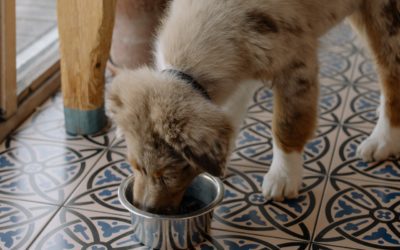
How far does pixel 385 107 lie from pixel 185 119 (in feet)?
3.29

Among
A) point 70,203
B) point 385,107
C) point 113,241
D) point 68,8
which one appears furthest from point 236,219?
point 68,8

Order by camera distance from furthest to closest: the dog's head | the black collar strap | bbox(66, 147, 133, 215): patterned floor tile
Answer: bbox(66, 147, 133, 215): patterned floor tile < the black collar strap < the dog's head

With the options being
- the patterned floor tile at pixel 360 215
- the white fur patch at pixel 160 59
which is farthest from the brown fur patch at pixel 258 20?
the patterned floor tile at pixel 360 215

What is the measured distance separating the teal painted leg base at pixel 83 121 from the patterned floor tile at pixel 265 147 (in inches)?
21.5

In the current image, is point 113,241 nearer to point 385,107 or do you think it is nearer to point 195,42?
point 195,42

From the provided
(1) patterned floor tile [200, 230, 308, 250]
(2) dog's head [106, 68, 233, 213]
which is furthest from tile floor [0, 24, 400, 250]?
(2) dog's head [106, 68, 233, 213]

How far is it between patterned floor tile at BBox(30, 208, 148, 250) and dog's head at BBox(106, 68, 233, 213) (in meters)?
0.17

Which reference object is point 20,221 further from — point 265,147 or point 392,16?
point 392,16

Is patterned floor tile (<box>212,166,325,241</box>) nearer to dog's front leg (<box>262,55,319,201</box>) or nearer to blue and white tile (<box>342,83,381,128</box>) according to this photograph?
dog's front leg (<box>262,55,319,201</box>)

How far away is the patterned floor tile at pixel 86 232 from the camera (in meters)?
1.90

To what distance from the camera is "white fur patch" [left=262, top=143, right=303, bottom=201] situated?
212 centimetres

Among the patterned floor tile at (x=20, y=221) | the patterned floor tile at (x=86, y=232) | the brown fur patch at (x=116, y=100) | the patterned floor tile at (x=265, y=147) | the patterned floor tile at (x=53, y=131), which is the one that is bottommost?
the patterned floor tile at (x=53, y=131)

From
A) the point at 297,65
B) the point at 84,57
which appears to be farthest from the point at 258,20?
the point at 84,57

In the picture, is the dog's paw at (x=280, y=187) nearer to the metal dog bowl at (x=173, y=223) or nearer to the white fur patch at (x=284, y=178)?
A: the white fur patch at (x=284, y=178)
